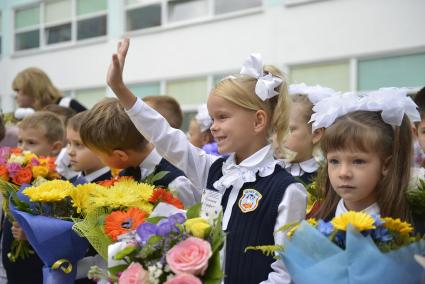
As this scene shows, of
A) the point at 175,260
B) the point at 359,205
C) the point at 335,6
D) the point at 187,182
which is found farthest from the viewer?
the point at 335,6

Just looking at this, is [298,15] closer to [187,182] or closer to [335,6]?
[335,6]

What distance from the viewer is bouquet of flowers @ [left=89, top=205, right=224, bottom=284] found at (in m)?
1.65

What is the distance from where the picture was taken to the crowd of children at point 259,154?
2.23 metres

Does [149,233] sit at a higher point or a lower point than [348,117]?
lower

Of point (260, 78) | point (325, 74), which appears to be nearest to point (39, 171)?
point (260, 78)

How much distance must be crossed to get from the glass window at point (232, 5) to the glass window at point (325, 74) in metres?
1.60

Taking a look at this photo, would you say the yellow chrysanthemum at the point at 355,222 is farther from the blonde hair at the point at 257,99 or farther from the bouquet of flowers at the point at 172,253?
the blonde hair at the point at 257,99

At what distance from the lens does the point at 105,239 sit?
84.6 inches

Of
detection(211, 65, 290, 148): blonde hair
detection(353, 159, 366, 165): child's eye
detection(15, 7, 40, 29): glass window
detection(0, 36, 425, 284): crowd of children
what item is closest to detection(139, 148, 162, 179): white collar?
detection(0, 36, 425, 284): crowd of children

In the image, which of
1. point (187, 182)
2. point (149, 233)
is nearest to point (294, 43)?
point (187, 182)

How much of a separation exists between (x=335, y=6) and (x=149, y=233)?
883 centimetres

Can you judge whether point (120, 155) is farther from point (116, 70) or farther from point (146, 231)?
point (146, 231)

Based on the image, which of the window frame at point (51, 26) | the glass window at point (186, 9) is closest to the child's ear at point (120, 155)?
the glass window at point (186, 9)

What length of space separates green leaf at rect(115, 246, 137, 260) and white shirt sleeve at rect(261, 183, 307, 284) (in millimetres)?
722
